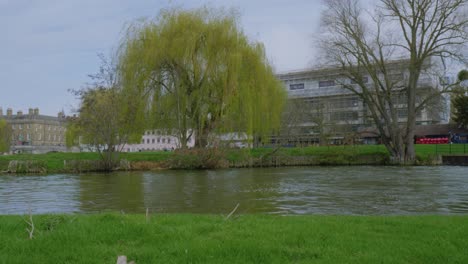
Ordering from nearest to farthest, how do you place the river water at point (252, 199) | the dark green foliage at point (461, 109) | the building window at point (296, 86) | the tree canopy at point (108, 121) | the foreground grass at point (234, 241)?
the foreground grass at point (234, 241)
the river water at point (252, 199)
the tree canopy at point (108, 121)
the dark green foliage at point (461, 109)
the building window at point (296, 86)

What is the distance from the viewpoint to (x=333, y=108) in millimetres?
71312

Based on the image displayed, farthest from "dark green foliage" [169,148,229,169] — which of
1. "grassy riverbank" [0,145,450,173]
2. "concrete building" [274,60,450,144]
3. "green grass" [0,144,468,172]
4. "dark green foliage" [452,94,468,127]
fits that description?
"dark green foliage" [452,94,468,127]

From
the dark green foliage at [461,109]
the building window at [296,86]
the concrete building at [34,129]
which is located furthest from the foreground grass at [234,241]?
the concrete building at [34,129]

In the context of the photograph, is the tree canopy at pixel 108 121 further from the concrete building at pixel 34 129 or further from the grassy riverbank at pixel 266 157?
the concrete building at pixel 34 129

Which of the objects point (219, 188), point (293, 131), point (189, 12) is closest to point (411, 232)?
point (219, 188)

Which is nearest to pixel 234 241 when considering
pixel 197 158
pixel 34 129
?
pixel 197 158

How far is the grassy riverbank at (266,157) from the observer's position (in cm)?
3303

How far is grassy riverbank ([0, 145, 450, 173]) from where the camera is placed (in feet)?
108

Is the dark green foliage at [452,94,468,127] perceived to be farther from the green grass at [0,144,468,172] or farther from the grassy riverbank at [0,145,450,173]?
the grassy riverbank at [0,145,450,173]

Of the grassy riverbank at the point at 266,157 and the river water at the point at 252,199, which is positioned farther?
the grassy riverbank at the point at 266,157

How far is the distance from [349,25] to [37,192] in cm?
2751

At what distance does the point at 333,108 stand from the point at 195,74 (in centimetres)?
4339

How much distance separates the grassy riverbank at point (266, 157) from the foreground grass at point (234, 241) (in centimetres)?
2552

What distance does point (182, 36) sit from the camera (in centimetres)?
3159
